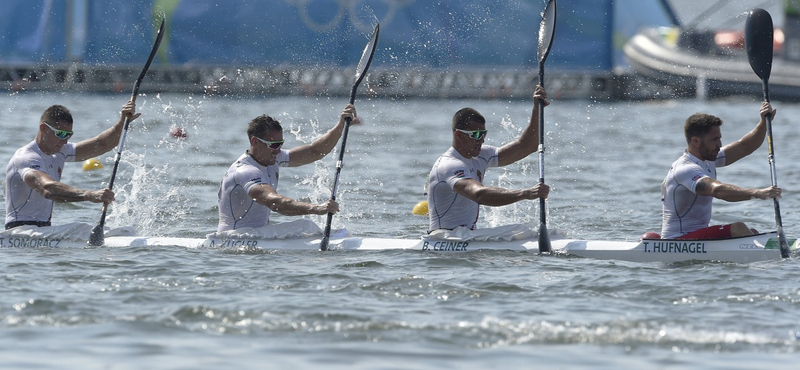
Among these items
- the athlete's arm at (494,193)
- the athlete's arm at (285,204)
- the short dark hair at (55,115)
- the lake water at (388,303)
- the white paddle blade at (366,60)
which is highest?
the white paddle blade at (366,60)

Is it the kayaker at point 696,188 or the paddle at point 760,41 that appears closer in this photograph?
the kayaker at point 696,188

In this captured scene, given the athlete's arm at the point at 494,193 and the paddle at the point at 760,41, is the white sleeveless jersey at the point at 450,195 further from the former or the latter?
the paddle at the point at 760,41

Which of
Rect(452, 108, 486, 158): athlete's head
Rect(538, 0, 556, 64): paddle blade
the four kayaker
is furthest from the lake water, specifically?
Rect(538, 0, 556, 64): paddle blade

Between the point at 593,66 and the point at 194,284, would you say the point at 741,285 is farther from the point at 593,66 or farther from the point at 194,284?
the point at 593,66

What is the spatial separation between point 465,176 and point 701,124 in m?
2.20

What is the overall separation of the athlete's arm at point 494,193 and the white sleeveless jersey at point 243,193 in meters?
1.88

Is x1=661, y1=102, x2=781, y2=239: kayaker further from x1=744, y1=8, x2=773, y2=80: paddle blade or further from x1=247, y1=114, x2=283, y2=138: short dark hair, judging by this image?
x1=247, y1=114, x2=283, y2=138: short dark hair

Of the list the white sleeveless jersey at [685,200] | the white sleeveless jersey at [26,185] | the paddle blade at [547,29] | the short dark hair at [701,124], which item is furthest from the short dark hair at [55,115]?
the short dark hair at [701,124]

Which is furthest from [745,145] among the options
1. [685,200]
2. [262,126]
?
[262,126]

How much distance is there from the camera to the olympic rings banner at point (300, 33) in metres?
35.6

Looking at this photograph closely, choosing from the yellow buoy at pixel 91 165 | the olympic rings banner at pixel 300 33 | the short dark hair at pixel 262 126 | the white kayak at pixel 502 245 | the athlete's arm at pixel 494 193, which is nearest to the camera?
the athlete's arm at pixel 494 193

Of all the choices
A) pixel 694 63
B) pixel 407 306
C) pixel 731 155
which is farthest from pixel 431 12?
pixel 407 306

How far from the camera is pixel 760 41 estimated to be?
12.1 meters

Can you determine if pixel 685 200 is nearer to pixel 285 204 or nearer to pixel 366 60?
pixel 285 204
